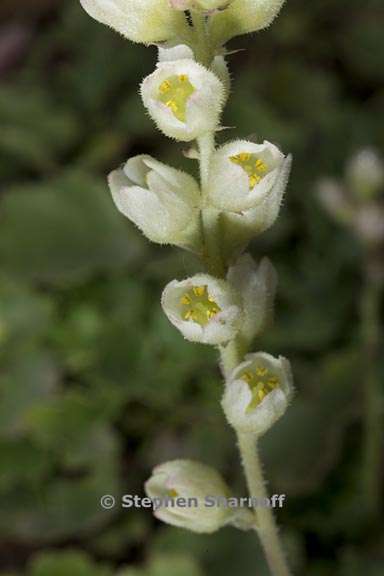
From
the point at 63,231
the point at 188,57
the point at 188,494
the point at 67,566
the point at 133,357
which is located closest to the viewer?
the point at 188,57

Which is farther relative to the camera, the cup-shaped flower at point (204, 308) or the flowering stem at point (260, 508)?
the flowering stem at point (260, 508)

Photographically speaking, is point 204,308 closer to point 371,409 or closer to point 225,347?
point 225,347

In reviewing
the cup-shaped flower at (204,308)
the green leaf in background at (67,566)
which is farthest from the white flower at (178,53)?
the green leaf in background at (67,566)

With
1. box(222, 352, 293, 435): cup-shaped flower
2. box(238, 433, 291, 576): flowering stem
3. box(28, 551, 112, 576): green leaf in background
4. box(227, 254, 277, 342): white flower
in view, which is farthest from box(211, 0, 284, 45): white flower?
box(28, 551, 112, 576): green leaf in background

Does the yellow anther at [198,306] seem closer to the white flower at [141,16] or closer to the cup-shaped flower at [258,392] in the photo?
the cup-shaped flower at [258,392]

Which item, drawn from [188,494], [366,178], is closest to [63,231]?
[366,178]
